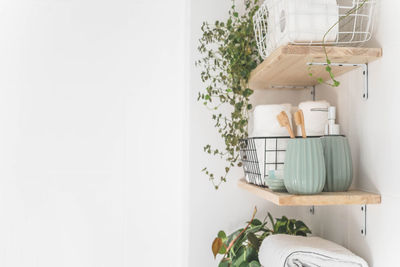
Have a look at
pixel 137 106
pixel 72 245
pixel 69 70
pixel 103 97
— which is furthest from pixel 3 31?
pixel 72 245

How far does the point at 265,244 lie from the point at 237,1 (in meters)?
0.80

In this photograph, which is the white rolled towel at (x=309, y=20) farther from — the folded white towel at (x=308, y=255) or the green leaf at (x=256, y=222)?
the green leaf at (x=256, y=222)

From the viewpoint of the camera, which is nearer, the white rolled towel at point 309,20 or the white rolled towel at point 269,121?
the white rolled towel at point 309,20

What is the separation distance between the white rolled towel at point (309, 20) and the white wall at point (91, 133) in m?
0.62

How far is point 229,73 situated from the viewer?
1.21 m

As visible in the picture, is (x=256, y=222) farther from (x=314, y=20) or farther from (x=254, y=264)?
(x=314, y=20)

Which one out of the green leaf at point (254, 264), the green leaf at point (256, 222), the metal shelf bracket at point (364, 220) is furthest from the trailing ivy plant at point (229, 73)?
the metal shelf bracket at point (364, 220)

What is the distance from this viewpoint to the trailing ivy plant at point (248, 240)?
111 centimetres

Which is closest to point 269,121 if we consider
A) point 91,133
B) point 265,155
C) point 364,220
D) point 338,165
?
point 265,155

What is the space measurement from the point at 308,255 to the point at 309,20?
20.3 inches

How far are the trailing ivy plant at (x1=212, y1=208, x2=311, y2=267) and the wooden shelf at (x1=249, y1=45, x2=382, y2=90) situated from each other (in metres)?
0.41

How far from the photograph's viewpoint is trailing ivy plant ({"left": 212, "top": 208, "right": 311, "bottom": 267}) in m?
1.11

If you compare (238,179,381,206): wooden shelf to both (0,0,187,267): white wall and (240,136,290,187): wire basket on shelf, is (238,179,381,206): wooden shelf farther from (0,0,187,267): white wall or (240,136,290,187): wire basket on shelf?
(0,0,187,267): white wall

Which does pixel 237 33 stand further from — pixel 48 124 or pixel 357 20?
pixel 48 124
